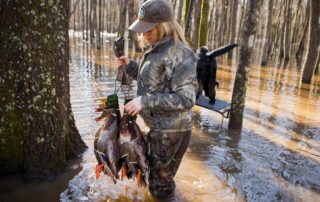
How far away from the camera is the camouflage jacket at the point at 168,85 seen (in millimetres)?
2971

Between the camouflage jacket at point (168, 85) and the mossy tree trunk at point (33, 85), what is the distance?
1.36 m

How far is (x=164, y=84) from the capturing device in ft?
10.3

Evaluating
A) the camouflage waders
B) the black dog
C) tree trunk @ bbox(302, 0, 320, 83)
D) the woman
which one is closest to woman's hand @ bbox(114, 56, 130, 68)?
the woman

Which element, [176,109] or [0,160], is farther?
[0,160]

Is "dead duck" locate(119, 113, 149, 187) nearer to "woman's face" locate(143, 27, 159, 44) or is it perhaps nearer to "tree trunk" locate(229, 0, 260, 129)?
"woman's face" locate(143, 27, 159, 44)

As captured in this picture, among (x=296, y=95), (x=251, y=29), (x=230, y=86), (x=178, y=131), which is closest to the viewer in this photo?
(x=178, y=131)

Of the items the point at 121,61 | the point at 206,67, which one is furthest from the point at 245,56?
the point at 121,61

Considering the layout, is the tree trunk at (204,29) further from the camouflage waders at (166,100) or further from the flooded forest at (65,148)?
the camouflage waders at (166,100)

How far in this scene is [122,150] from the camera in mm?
3152

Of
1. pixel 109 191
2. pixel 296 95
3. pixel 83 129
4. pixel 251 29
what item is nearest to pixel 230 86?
pixel 296 95

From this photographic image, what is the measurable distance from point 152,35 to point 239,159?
3082 millimetres

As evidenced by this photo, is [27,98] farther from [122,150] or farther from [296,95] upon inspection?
[296,95]

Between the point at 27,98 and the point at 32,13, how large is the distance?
3.13 feet

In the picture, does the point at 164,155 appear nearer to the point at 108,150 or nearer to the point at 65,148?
the point at 108,150
